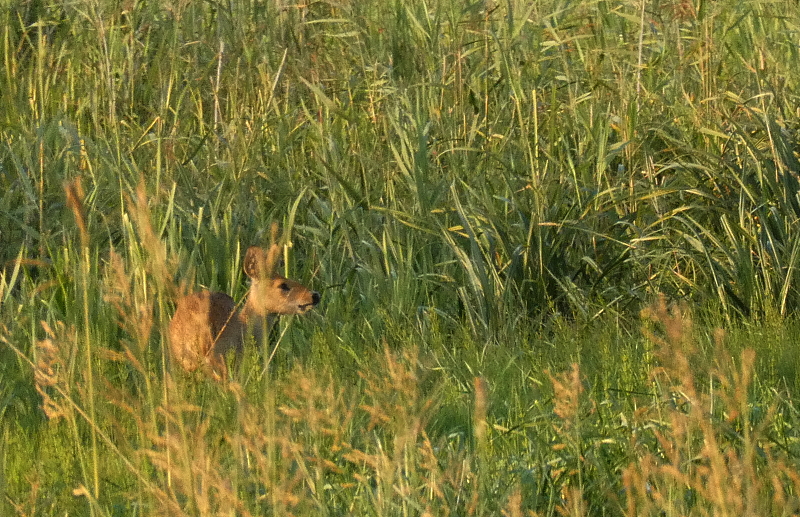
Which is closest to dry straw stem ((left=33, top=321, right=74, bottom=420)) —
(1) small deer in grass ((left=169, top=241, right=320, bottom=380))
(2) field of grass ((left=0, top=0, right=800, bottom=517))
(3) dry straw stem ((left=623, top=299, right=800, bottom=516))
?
(2) field of grass ((left=0, top=0, right=800, bottom=517))

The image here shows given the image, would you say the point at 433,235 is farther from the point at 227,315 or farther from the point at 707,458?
the point at 707,458

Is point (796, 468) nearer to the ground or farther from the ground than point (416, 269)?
farther from the ground

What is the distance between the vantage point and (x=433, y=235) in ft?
16.7

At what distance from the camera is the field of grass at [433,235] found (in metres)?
2.78

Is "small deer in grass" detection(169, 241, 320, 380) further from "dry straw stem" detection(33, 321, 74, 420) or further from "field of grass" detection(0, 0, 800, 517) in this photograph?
"dry straw stem" detection(33, 321, 74, 420)

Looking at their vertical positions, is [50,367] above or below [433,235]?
above

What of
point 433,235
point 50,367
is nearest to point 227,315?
point 433,235

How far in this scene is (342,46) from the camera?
290 inches

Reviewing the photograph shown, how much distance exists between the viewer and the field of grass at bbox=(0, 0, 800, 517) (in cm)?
278

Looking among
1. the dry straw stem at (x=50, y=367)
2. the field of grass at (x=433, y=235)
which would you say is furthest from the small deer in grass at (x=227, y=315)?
the dry straw stem at (x=50, y=367)

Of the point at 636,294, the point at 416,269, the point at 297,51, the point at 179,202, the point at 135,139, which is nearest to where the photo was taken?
the point at 636,294

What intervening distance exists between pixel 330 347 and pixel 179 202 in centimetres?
173

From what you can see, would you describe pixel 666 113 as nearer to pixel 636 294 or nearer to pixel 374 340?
pixel 636 294

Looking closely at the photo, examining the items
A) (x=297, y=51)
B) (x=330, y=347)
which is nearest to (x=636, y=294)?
(x=330, y=347)
